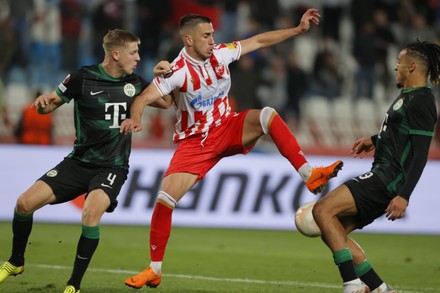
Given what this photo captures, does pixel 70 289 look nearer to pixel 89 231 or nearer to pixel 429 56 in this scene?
pixel 89 231

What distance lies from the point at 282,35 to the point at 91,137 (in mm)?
2149

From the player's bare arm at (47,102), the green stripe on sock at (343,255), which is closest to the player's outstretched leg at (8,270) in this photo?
the player's bare arm at (47,102)

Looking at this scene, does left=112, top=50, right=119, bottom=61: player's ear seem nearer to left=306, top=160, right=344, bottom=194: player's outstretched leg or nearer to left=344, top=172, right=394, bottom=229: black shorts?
left=306, top=160, right=344, bottom=194: player's outstretched leg

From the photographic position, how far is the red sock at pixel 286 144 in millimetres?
8461

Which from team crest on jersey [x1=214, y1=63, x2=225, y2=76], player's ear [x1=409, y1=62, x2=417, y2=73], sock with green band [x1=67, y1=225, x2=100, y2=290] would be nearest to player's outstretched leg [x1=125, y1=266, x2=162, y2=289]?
sock with green band [x1=67, y1=225, x2=100, y2=290]

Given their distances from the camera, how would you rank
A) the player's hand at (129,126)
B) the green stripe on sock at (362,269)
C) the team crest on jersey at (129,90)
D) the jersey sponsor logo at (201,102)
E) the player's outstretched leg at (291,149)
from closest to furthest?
1. the green stripe on sock at (362,269)
2. the player's hand at (129,126)
3. the player's outstretched leg at (291,149)
4. the team crest on jersey at (129,90)
5. the jersey sponsor logo at (201,102)

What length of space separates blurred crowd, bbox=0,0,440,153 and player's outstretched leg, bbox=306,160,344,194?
10186mm

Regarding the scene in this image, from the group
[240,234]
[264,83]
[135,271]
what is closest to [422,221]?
[240,234]

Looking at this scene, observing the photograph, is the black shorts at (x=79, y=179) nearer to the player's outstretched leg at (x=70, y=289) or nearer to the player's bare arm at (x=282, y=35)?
the player's outstretched leg at (x=70, y=289)

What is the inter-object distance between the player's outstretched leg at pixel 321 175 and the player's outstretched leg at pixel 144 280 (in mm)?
1652

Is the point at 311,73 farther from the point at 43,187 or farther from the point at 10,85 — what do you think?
the point at 43,187

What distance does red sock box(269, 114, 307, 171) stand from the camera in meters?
8.46

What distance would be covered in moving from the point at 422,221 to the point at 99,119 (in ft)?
26.6

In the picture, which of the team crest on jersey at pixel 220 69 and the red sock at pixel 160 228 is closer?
the red sock at pixel 160 228
